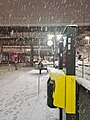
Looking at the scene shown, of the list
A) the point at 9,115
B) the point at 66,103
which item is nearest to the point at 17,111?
the point at 9,115

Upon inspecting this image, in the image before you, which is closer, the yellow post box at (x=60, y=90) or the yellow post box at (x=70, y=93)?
the yellow post box at (x=70, y=93)

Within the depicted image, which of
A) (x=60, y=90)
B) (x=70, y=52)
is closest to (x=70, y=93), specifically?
(x=60, y=90)

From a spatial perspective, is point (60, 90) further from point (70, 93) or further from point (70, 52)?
point (70, 52)

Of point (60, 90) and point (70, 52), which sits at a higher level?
point (70, 52)

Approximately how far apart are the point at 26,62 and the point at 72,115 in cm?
4689

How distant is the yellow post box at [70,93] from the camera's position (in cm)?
326

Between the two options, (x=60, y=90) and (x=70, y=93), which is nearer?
(x=70, y=93)

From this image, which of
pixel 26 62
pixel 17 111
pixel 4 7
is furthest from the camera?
pixel 26 62

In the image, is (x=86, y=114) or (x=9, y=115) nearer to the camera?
(x=86, y=114)

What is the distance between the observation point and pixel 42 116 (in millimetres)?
5266

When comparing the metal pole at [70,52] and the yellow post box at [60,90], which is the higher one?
the metal pole at [70,52]

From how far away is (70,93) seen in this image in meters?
3.29

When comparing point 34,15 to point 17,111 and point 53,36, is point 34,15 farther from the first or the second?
point 53,36

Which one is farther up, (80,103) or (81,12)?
(81,12)
